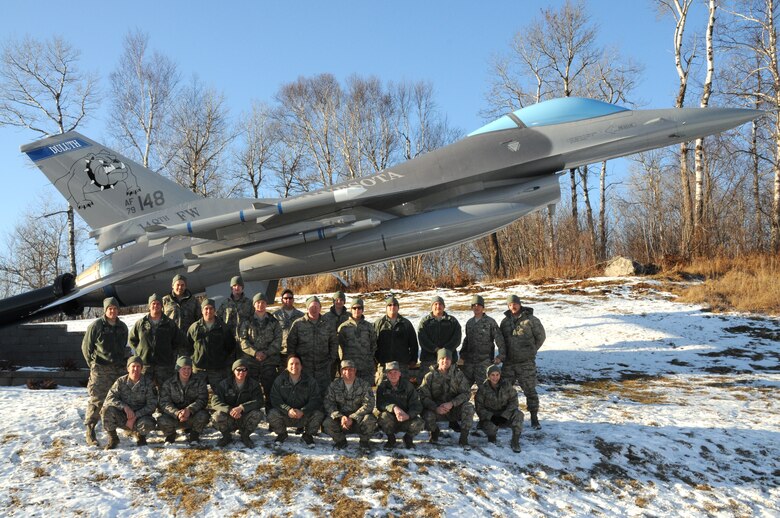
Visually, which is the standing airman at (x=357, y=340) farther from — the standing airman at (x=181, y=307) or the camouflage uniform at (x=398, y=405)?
the standing airman at (x=181, y=307)

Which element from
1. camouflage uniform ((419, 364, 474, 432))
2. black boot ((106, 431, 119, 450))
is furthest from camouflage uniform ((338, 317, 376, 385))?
black boot ((106, 431, 119, 450))

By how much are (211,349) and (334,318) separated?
1447mm

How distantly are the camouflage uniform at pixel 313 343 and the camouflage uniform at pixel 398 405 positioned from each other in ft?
2.78

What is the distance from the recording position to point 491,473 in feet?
14.5

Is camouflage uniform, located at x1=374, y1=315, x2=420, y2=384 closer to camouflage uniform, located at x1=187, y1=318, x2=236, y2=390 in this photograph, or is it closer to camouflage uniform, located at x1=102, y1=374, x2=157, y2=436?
camouflage uniform, located at x1=187, y1=318, x2=236, y2=390

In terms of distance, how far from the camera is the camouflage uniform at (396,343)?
582cm

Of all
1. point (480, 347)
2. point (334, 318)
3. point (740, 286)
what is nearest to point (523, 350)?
point (480, 347)

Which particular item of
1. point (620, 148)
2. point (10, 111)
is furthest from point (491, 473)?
point (10, 111)

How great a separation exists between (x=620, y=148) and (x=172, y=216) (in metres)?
7.47

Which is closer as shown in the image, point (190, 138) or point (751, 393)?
point (751, 393)

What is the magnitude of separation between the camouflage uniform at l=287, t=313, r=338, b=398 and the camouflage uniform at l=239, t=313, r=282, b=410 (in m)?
0.17

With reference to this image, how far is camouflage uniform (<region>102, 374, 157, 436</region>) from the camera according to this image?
482cm

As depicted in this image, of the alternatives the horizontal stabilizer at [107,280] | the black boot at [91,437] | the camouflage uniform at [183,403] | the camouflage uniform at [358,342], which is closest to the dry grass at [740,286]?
the camouflage uniform at [358,342]

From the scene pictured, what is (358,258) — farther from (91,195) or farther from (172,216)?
(91,195)
